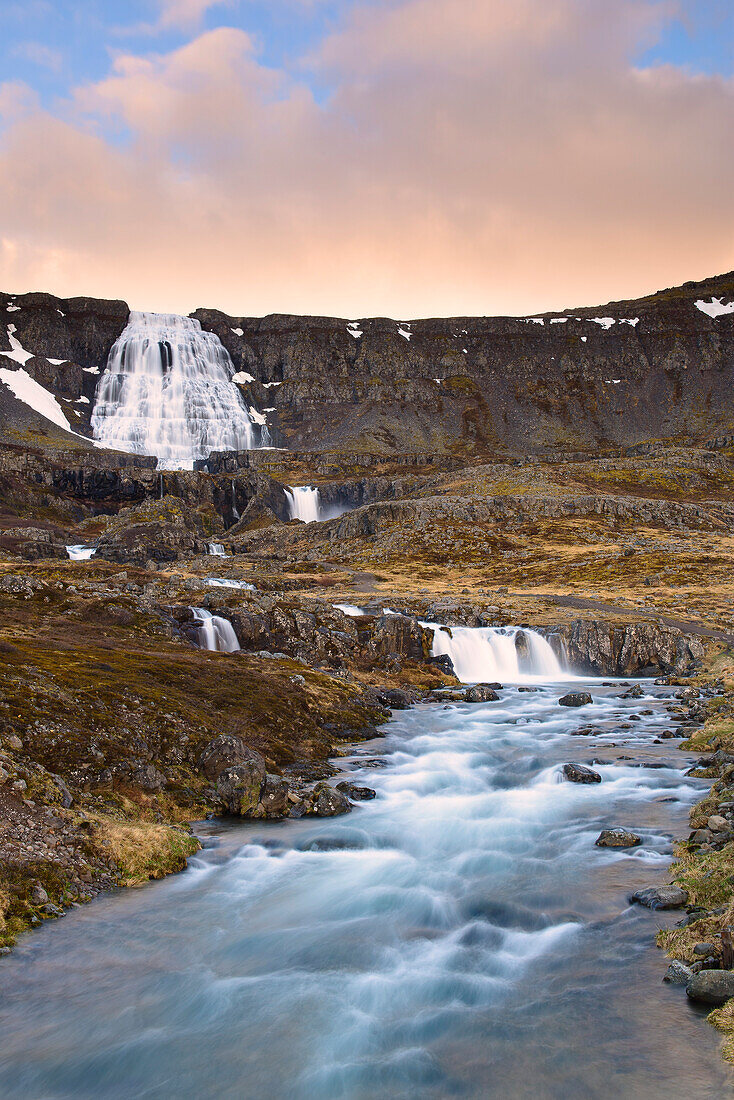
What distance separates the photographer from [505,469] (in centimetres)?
14912

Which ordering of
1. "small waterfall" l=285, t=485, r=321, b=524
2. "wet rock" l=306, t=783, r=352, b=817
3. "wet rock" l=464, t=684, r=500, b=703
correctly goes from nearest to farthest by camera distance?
1. "wet rock" l=306, t=783, r=352, b=817
2. "wet rock" l=464, t=684, r=500, b=703
3. "small waterfall" l=285, t=485, r=321, b=524

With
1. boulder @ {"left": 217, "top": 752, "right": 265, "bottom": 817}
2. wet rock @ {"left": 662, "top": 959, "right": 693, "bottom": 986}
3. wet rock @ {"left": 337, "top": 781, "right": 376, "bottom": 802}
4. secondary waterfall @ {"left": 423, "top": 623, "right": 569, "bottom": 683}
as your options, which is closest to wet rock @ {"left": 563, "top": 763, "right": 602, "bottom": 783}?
wet rock @ {"left": 337, "top": 781, "right": 376, "bottom": 802}

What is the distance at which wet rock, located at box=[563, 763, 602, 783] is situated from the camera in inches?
920

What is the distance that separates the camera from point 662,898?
43.8ft

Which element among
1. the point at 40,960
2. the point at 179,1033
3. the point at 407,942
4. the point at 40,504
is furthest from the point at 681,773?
the point at 40,504

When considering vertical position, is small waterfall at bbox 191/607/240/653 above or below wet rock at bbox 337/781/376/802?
above

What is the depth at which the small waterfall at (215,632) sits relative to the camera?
4288cm

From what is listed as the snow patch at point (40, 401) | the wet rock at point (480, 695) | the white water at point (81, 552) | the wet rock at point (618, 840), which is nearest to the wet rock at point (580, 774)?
the wet rock at point (618, 840)

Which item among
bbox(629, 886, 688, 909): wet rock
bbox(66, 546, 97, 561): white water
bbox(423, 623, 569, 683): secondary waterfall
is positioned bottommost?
bbox(423, 623, 569, 683): secondary waterfall

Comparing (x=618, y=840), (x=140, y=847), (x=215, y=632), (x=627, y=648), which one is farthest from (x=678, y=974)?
(x=627, y=648)

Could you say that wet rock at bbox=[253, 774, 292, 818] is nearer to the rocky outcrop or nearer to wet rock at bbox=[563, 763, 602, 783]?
wet rock at bbox=[563, 763, 602, 783]

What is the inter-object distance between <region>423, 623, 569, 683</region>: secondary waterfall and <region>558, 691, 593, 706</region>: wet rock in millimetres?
11359

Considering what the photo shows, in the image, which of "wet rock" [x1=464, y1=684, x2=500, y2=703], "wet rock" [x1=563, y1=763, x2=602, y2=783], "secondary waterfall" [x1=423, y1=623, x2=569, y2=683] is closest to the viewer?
"wet rock" [x1=563, y1=763, x2=602, y2=783]

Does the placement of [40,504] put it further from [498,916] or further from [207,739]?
[498,916]
